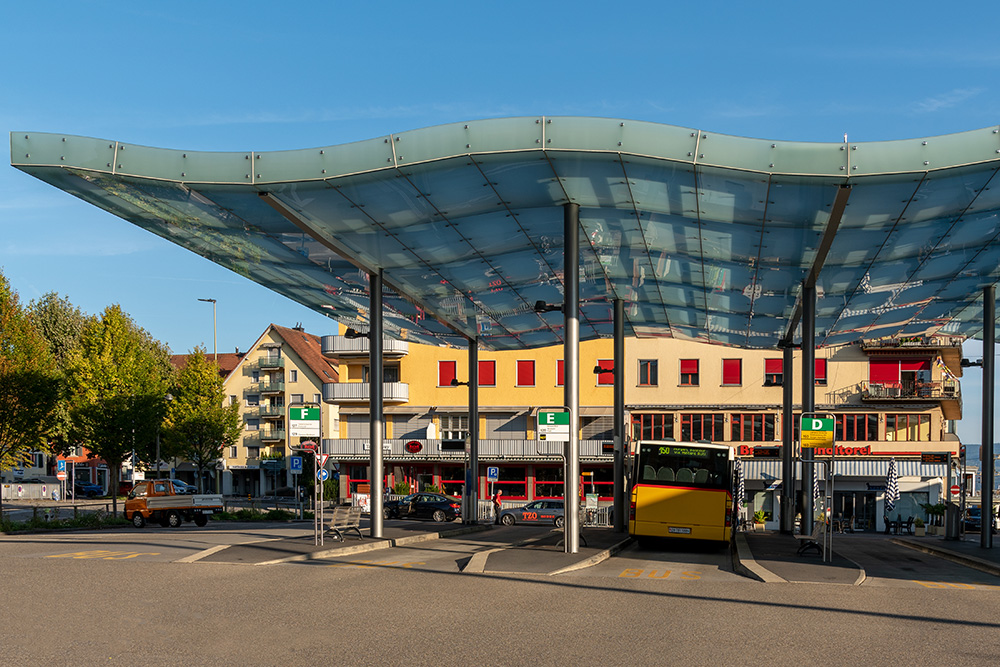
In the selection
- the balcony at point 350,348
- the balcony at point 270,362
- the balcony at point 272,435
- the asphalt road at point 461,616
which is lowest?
the balcony at point 272,435

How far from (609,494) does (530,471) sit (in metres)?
4.92

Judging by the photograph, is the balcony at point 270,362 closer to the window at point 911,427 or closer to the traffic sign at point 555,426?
the window at point 911,427

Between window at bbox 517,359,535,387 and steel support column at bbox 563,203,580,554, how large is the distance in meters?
44.0

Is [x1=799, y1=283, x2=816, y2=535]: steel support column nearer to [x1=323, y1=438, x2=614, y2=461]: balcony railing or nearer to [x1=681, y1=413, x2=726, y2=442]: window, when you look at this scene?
[x1=323, y1=438, x2=614, y2=461]: balcony railing

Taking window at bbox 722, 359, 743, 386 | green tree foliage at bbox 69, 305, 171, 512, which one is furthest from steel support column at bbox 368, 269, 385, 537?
window at bbox 722, 359, 743, 386

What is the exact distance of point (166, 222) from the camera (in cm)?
2086

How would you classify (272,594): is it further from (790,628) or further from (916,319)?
(916,319)

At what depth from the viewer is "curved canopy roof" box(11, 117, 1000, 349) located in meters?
15.9

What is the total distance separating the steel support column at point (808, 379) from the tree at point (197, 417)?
52.9 meters

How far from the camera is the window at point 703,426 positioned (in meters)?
61.2

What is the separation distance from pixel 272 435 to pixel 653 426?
121 feet

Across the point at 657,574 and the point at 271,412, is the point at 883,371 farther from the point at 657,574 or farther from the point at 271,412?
the point at 271,412

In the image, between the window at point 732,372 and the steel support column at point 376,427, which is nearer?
the steel support column at point 376,427

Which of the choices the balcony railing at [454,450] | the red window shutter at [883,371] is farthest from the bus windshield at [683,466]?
the red window shutter at [883,371]
